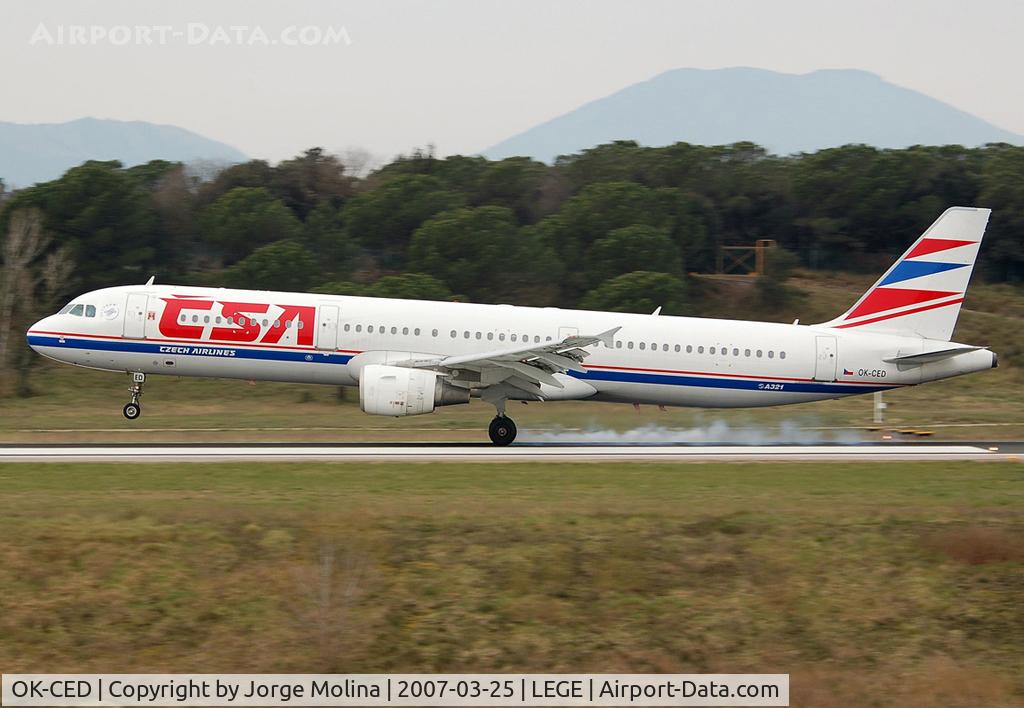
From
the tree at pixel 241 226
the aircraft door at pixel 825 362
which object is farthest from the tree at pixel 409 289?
the aircraft door at pixel 825 362

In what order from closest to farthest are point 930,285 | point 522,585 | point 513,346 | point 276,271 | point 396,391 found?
point 522,585
point 396,391
point 513,346
point 930,285
point 276,271

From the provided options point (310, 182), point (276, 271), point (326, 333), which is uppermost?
point (310, 182)

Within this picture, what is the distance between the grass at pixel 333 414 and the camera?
108 feet

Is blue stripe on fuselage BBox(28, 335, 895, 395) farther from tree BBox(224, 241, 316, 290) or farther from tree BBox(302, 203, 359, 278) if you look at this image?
tree BBox(302, 203, 359, 278)

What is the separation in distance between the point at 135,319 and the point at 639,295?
27.6 m

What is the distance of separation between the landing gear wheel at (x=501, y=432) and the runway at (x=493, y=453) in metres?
0.33

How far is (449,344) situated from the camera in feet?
96.4

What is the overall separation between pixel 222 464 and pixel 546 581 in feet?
30.9

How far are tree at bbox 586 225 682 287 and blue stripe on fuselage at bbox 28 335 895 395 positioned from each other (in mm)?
28502

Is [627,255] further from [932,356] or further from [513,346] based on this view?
[513,346]

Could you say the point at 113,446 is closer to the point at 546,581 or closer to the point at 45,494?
the point at 45,494

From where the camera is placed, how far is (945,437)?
32.8 metres

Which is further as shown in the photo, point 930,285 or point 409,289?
point 409,289

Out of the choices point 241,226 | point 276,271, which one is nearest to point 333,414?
point 276,271
